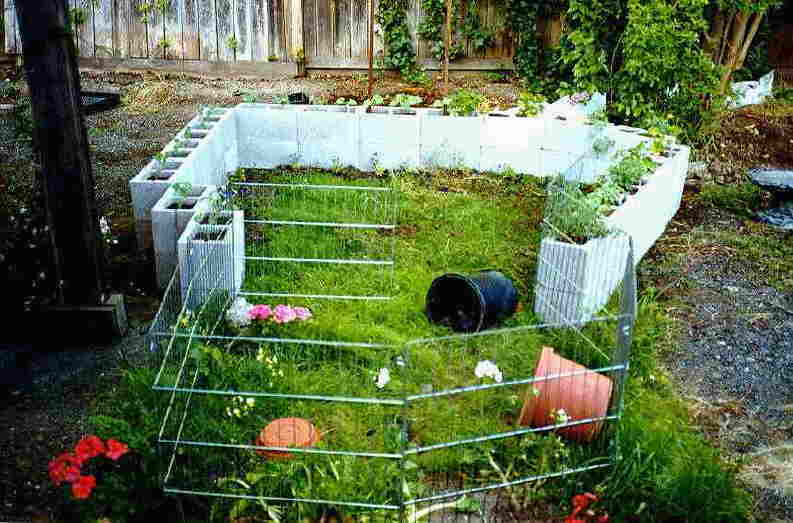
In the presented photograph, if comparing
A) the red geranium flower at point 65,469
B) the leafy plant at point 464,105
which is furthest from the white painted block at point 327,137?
the red geranium flower at point 65,469

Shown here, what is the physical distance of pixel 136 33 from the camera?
1248 cm

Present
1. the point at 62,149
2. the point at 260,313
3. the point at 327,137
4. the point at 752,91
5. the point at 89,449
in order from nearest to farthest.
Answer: the point at 89,449
the point at 62,149
the point at 260,313
the point at 327,137
the point at 752,91

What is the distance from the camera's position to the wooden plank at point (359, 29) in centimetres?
1227

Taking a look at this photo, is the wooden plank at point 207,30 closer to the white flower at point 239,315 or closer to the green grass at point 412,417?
the green grass at point 412,417

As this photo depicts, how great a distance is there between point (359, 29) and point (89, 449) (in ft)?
32.7

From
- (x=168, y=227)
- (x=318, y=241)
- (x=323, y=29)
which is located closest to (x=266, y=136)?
(x=318, y=241)

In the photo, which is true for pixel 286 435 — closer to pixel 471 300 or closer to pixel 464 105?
pixel 471 300

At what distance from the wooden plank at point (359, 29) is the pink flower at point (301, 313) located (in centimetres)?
803

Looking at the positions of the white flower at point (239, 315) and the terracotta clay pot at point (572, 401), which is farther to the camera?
the white flower at point (239, 315)

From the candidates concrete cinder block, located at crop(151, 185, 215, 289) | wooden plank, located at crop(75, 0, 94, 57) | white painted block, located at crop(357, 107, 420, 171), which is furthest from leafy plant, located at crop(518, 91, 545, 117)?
wooden plank, located at crop(75, 0, 94, 57)

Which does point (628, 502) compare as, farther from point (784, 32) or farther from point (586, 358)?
point (784, 32)

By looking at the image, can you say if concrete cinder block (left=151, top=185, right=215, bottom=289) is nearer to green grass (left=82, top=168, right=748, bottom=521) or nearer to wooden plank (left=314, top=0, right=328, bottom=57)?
green grass (left=82, top=168, right=748, bottom=521)

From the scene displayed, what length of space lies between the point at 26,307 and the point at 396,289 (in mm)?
2386

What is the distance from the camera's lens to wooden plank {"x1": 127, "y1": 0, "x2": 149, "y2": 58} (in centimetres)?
1238
